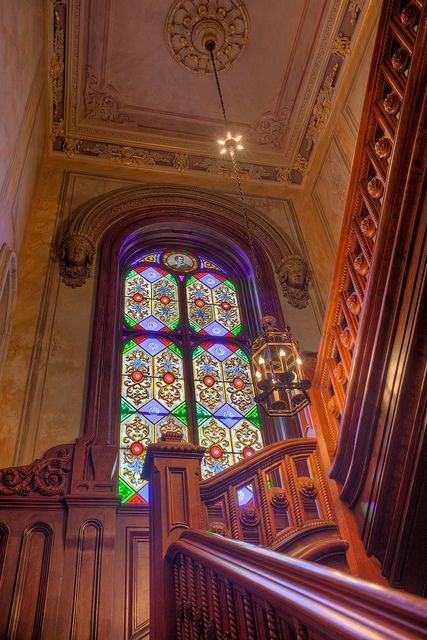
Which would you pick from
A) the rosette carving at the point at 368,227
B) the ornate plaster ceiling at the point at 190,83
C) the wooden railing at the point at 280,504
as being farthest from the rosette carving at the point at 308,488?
the ornate plaster ceiling at the point at 190,83

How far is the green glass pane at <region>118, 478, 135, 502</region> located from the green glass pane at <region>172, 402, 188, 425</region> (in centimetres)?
104

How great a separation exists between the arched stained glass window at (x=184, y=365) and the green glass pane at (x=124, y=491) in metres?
0.01

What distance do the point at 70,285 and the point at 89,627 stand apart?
13.1 feet

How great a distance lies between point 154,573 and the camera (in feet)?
8.95

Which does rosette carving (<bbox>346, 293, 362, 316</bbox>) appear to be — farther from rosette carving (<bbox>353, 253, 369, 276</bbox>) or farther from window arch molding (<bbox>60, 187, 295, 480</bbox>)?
window arch molding (<bbox>60, 187, 295, 480</bbox>)

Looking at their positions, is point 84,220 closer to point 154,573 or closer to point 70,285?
point 70,285

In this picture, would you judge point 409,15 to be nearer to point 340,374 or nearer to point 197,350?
point 340,374

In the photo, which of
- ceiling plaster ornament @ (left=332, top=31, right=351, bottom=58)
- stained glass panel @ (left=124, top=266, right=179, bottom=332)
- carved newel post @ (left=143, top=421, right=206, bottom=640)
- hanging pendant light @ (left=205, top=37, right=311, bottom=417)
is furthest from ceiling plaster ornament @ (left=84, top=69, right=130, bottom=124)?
carved newel post @ (left=143, top=421, right=206, bottom=640)

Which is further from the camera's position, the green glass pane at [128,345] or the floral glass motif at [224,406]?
the green glass pane at [128,345]

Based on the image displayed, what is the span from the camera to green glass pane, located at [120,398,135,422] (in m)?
5.73

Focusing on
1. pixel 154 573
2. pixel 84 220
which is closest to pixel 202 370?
pixel 84 220

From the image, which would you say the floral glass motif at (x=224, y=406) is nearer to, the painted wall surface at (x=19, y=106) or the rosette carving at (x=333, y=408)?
the rosette carving at (x=333, y=408)

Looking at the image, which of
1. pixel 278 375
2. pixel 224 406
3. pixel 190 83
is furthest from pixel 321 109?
pixel 278 375

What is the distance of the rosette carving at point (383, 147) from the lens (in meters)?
2.93
